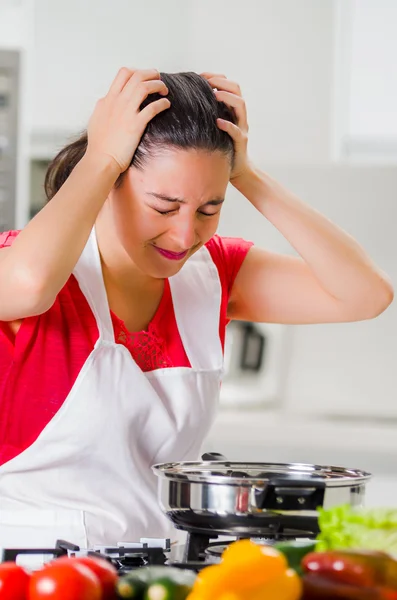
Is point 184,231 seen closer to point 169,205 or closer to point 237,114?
point 169,205

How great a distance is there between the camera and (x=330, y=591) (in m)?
0.68

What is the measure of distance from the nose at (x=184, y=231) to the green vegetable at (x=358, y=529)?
21.4 inches

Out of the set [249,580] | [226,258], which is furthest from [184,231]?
[249,580]

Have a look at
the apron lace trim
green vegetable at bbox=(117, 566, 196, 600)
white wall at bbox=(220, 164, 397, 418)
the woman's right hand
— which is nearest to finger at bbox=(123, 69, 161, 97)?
the woman's right hand

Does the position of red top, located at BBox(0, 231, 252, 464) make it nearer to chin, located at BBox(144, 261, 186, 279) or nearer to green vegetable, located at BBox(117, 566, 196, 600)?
chin, located at BBox(144, 261, 186, 279)

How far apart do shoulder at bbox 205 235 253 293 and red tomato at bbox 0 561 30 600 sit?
3.23 feet

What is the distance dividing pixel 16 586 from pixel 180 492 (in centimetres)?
37

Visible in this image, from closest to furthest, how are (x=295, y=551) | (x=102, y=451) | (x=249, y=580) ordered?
(x=249, y=580), (x=295, y=551), (x=102, y=451)

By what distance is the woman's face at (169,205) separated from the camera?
4.29ft

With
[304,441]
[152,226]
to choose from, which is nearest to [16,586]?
[152,226]

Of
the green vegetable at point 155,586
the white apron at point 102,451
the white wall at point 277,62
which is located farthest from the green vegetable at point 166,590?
the white wall at point 277,62

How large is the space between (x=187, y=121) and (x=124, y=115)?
0.30 ft

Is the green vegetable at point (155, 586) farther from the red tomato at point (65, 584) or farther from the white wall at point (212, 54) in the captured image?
Answer: the white wall at point (212, 54)

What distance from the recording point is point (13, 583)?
700 millimetres
